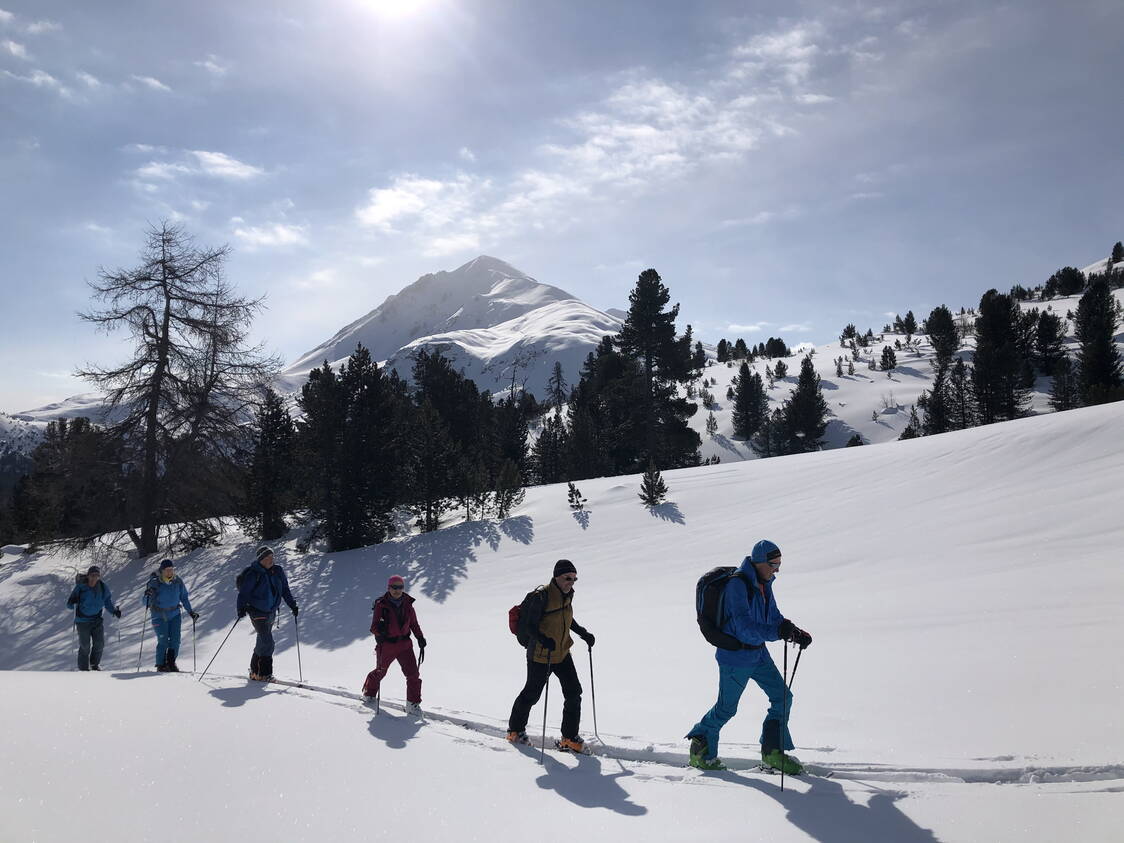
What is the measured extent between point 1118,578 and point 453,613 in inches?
439

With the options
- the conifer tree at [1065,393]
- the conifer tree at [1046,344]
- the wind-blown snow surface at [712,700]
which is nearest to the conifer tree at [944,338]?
the conifer tree at [1046,344]

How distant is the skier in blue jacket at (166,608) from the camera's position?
9758mm

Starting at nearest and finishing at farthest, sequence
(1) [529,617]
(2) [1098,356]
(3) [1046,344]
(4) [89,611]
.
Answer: (1) [529,617]
(4) [89,611]
(2) [1098,356]
(3) [1046,344]

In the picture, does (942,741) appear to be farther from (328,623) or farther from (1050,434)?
(328,623)

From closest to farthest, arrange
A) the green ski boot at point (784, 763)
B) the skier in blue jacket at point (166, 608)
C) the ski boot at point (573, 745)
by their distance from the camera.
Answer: the green ski boot at point (784, 763)
the ski boot at point (573, 745)
the skier in blue jacket at point (166, 608)

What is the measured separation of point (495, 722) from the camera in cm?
653

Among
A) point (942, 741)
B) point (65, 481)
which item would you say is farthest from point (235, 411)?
point (942, 741)

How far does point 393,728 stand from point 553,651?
1.83m

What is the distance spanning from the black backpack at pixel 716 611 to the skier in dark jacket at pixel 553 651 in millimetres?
1223

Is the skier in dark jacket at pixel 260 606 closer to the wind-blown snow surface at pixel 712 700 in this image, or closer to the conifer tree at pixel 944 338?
the wind-blown snow surface at pixel 712 700

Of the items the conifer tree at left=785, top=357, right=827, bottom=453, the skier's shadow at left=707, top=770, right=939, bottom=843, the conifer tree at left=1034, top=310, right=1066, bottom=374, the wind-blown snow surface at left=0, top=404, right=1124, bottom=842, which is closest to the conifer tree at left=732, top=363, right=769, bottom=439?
the conifer tree at left=785, top=357, right=827, bottom=453

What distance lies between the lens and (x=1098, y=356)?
1254 inches

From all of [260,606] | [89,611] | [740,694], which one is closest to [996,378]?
[740,694]

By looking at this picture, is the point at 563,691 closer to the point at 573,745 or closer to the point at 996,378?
the point at 573,745
